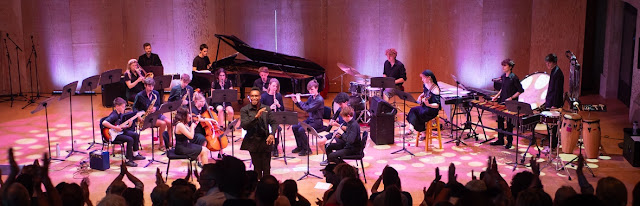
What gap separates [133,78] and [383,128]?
5254mm

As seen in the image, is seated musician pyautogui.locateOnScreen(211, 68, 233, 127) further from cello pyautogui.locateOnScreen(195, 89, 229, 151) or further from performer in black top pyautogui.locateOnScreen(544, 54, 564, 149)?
performer in black top pyautogui.locateOnScreen(544, 54, 564, 149)

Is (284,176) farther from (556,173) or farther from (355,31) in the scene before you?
(355,31)

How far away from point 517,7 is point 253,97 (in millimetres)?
10638

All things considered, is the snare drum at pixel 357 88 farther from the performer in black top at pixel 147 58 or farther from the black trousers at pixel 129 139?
the performer in black top at pixel 147 58

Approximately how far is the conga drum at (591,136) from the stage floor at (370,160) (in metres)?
0.14

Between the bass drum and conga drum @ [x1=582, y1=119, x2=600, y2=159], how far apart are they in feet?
5.90

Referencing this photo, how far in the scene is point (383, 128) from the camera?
10875mm

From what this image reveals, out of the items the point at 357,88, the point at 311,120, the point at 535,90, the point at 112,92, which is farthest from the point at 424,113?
the point at 112,92

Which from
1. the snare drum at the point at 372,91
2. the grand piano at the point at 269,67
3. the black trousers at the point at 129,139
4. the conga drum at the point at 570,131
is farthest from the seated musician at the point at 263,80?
the conga drum at the point at 570,131

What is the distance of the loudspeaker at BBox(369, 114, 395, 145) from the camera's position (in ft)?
35.6

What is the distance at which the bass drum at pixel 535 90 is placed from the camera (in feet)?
37.5

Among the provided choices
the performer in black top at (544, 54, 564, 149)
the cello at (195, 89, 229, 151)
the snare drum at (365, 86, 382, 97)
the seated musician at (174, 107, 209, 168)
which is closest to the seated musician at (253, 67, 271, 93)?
the snare drum at (365, 86, 382, 97)

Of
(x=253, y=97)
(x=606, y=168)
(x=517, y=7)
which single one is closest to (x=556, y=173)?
(x=606, y=168)

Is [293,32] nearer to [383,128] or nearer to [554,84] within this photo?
[383,128]
